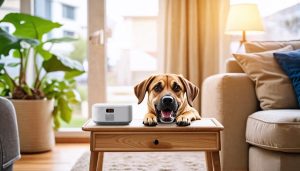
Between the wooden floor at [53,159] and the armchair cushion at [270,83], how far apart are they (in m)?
1.29

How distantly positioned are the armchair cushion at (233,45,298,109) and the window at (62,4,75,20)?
1.95 meters

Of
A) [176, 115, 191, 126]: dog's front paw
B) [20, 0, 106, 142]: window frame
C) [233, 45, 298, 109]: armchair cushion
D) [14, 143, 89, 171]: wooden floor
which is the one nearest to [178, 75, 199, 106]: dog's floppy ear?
[176, 115, 191, 126]: dog's front paw

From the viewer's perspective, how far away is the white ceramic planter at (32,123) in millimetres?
2916

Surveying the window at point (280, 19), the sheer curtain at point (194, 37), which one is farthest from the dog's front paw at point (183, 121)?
the window at point (280, 19)

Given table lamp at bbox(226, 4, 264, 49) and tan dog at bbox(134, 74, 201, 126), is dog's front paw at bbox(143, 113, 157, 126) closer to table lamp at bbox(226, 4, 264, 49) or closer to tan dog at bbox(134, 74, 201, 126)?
tan dog at bbox(134, 74, 201, 126)

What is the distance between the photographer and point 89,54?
343cm

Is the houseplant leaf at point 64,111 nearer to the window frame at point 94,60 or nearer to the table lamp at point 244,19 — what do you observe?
the window frame at point 94,60

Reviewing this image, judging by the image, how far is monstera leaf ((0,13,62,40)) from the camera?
2703mm

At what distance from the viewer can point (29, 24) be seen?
282 centimetres

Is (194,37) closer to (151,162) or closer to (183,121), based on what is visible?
(151,162)

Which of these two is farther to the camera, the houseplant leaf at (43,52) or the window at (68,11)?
the window at (68,11)

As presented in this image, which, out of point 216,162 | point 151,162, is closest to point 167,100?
point 216,162

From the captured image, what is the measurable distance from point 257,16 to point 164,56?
0.84 metres

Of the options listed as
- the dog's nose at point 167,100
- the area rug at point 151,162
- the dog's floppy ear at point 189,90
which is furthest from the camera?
the area rug at point 151,162
